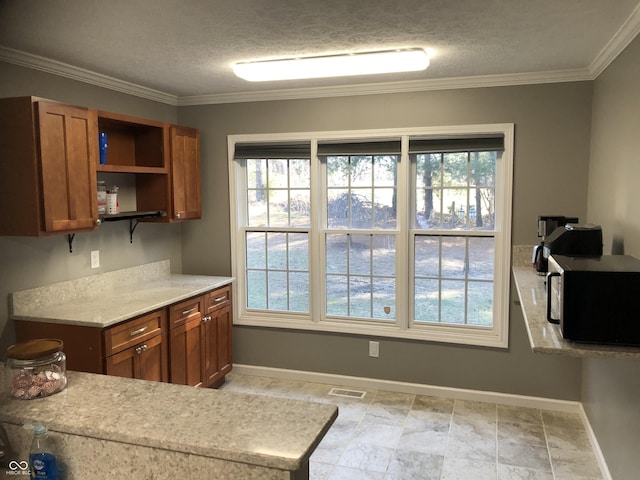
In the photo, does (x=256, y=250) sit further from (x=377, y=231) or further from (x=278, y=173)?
(x=377, y=231)

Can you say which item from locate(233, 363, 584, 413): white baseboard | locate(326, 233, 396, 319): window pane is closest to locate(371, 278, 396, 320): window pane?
locate(326, 233, 396, 319): window pane

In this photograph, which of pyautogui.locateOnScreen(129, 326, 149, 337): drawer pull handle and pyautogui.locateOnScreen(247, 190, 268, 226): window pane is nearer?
pyautogui.locateOnScreen(129, 326, 149, 337): drawer pull handle

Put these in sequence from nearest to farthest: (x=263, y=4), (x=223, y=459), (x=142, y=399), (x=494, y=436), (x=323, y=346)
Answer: (x=223, y=459)
(x=142, y=399)
(x=263, y=4)
(x=494, y=436)
(x=323, y=346)

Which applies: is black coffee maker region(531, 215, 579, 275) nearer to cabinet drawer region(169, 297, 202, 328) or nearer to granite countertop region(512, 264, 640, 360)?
granite countertop region(512, 264, 640, 360)

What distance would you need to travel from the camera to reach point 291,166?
429 cm

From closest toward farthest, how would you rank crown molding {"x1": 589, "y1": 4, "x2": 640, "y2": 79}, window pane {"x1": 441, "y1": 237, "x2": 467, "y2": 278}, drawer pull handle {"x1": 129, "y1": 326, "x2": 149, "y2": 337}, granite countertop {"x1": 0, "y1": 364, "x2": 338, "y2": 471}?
granite countertop {"x1": 0, "y1": 364, "x2": 338, "y2": 471} < crown molding {"x1": 589, "y1": 4, "x2": 640, "y2": 79} < drawer pull handle {"x1": 129, "y1": 326, "x2": 149, "y2": 337} < window pane {"x1": 441, "y1": 237, "x2": 467, "y2": 278}

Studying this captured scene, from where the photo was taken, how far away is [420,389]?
13.2 ft

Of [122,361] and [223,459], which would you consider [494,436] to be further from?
[223,459]

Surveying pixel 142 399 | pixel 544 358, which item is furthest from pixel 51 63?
pixel 544 358

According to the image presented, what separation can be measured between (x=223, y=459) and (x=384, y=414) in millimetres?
2634

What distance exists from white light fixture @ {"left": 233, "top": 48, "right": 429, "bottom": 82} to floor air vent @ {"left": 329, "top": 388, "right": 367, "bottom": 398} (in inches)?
95.0

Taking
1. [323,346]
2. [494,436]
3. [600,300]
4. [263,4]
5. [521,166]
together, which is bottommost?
→ [494,436]

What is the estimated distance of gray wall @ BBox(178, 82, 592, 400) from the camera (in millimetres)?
3588

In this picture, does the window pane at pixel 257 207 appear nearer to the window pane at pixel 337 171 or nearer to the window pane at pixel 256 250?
the window pane at pixel 256 250
